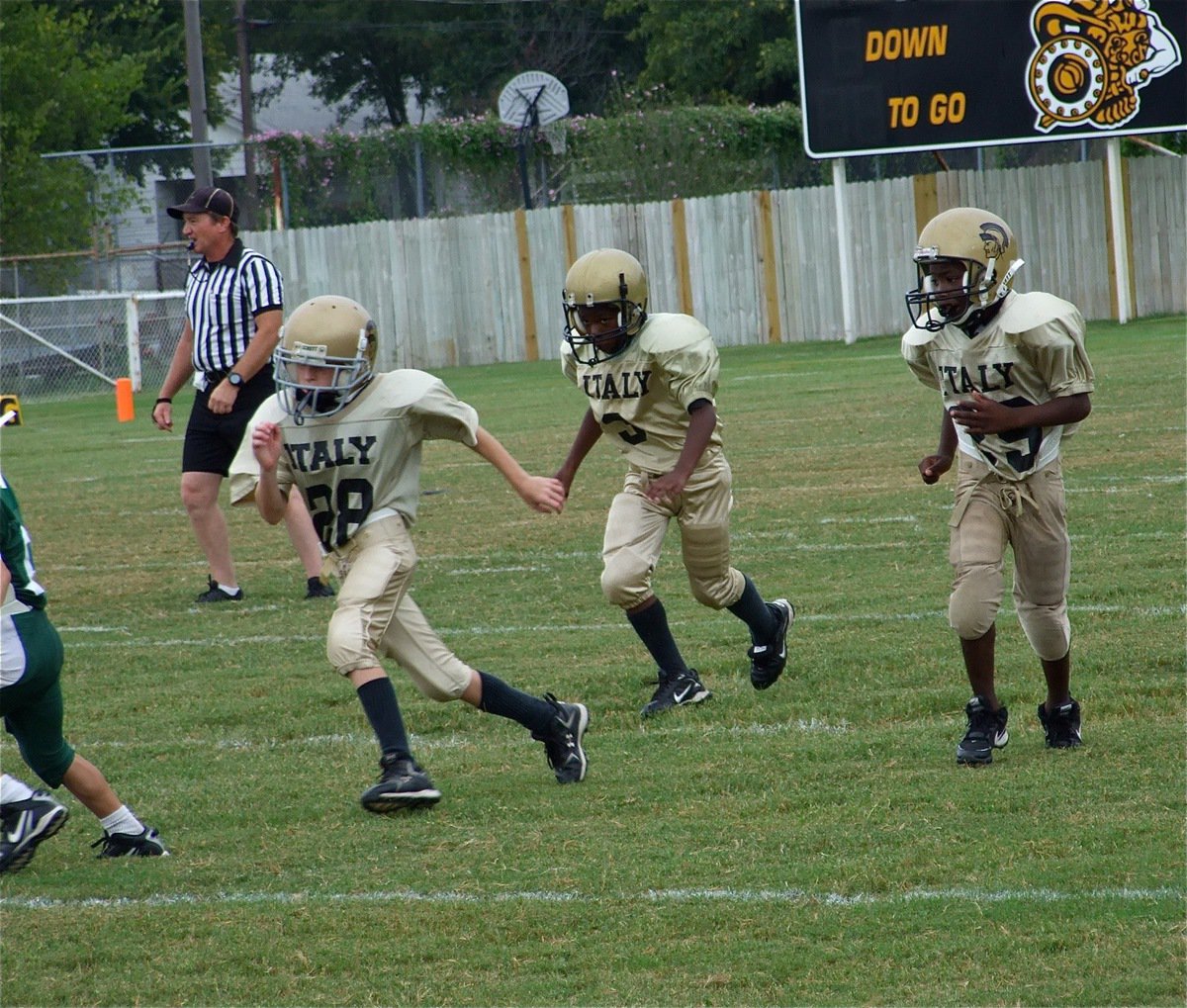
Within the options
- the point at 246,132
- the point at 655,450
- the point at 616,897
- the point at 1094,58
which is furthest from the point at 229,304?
the point at 246,132

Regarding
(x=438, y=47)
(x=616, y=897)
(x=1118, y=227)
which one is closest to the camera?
(x=616, y=897)

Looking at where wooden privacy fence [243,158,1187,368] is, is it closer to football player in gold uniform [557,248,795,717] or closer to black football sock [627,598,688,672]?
football player in gold uniform [557,248,795,717]

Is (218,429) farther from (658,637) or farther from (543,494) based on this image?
(543,494)

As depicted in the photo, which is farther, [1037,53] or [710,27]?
[710,27]

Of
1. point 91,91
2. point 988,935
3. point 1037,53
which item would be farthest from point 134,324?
point 988,935

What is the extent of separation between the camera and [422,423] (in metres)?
5.23

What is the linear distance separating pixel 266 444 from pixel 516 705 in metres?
1.09

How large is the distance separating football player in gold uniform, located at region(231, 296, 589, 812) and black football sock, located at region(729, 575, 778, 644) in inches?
42.7

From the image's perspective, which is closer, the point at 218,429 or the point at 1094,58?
the point at 218,429

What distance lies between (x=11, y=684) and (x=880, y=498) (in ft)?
21.2

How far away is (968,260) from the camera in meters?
4.95

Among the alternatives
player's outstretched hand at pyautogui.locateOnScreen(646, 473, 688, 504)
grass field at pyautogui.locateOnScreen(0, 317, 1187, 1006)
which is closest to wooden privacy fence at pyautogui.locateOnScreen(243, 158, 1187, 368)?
grass field at pyautogui.locateOnScreen(0, 317, 1187, 1006)

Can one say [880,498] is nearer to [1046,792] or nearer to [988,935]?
[1046,792]

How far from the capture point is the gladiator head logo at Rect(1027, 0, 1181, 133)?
19719 millimetres
